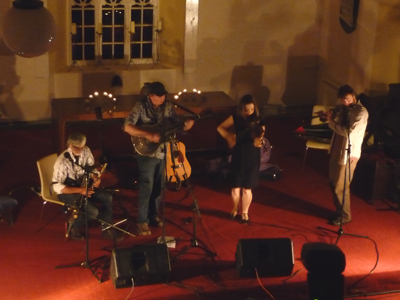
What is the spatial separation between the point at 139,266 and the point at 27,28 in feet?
7.59

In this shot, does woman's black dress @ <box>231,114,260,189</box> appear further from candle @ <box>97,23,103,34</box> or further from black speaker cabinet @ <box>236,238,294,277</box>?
candle @ <box>97,23,103,34</box>

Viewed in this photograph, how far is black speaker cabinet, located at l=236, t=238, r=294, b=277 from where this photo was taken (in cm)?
570

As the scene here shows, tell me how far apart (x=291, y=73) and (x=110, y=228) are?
18.7 feet

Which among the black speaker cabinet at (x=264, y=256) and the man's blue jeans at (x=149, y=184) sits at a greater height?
the man's blue jeans at (x=149, y=184)

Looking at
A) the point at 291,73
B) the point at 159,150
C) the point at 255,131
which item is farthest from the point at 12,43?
the point at 291,73

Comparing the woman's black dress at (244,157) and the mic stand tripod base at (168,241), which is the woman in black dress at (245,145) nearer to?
the woman's black dress at (244,157)

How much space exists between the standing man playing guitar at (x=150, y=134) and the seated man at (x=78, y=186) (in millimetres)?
368

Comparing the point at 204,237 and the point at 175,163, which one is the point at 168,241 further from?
the point at 175,163

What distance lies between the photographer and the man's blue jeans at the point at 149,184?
6.33 meters

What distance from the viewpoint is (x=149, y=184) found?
6402 mm

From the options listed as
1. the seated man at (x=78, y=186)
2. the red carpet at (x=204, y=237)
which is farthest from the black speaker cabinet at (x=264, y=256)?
the seated man at (x=78, y=186)

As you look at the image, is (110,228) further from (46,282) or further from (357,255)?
(357,255)

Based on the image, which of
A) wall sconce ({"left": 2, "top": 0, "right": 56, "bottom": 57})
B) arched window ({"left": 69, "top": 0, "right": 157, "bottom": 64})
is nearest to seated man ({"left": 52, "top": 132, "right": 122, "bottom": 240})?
wall sconce ({"left": 2, "top": 0, "right": 56, "bottom": 57})

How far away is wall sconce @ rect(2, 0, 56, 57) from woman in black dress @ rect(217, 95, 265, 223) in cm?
247
